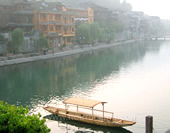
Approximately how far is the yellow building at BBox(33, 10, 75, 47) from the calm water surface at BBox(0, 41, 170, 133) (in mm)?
14899

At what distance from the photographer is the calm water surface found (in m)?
25.6

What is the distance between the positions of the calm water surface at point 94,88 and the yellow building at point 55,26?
14.9 m

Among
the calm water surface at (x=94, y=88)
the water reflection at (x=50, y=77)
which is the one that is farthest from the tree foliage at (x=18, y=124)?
the water reflection at (x=50, y=77)

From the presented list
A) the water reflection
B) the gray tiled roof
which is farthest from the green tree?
the gray tiled roof

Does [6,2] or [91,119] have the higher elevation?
[6,2]

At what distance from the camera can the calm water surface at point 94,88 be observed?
2561cm

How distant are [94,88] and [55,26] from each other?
4040cm

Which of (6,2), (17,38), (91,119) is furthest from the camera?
(6,2)

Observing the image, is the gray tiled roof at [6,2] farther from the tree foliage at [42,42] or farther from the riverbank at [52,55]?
the riverbank at [52,55]

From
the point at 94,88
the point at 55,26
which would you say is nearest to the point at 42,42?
the point at 55,26

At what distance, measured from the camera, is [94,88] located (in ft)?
119

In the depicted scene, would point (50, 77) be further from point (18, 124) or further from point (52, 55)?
point (18, 124)

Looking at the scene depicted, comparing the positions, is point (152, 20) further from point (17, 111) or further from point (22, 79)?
point (17, 111)

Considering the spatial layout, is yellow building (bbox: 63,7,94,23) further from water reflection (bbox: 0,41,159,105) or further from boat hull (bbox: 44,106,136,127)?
boat hull (bbox: 44,106,136,127)
